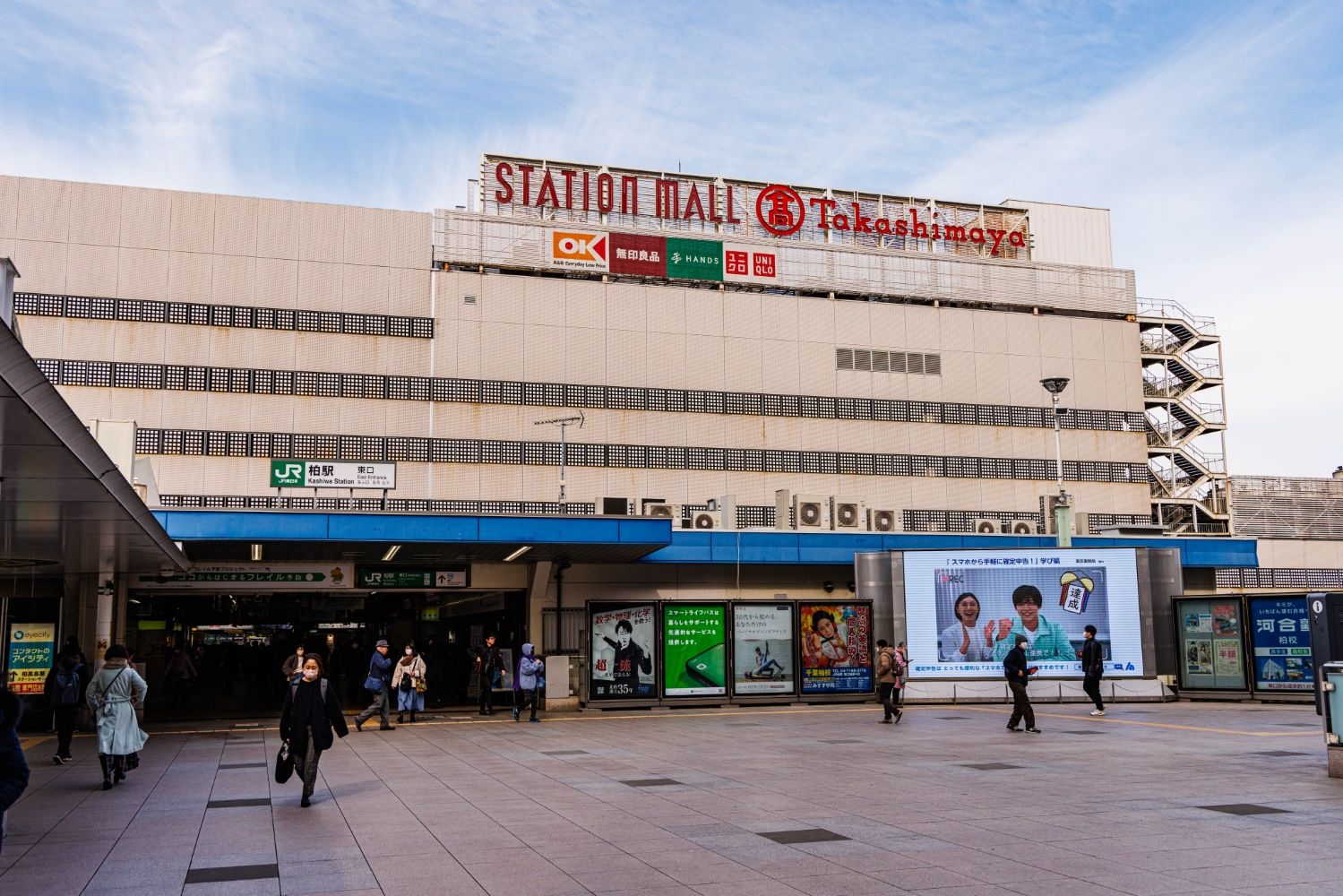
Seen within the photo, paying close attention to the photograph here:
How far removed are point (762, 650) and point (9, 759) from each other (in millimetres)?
22576

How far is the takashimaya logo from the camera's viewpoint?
4966 centimetres

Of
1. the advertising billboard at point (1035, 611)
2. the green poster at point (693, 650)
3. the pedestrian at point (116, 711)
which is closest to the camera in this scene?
the pedestrian at point (116, 711)

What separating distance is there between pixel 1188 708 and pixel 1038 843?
728 inches

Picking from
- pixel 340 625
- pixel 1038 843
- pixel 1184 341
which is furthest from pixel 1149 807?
pixel 1184 341

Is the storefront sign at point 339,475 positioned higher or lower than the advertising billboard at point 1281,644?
higher

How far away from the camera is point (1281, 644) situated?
2736cm

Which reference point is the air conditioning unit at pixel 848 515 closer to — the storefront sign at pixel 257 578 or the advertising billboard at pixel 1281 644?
the advertising billboard at pixel 1281 644

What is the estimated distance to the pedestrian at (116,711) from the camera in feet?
48.1

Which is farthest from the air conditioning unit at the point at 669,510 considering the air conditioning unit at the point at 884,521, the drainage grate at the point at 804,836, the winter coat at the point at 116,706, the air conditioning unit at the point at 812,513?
the drainage grate at the point at 804,836

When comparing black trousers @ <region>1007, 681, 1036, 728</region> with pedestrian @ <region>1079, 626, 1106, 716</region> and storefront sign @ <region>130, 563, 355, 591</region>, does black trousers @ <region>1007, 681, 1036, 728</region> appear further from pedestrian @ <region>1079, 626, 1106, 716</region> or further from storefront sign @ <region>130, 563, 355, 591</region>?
storefront sign @ <region>130, 563, 355, 591</region>

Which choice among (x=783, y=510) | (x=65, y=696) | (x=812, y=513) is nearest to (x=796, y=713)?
(x=783, y=510)

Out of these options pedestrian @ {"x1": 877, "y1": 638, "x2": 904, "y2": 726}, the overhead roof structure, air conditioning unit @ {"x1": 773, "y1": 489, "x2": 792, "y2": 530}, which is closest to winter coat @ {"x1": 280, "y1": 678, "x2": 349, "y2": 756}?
the overhead roof structure

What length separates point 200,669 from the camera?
161ft

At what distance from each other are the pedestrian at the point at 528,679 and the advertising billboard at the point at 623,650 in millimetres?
2425
